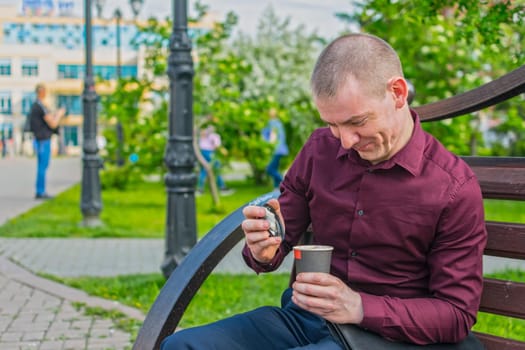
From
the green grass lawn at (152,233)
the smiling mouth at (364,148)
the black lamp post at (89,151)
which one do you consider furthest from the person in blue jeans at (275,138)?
the smiling mouth at (364,148)

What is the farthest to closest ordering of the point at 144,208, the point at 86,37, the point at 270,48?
the point at 270,48 → the point at 144,208 → the point at 86,37

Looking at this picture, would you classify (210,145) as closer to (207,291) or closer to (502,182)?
(207,291)

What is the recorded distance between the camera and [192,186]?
19.7 feet

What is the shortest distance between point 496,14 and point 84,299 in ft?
11.0

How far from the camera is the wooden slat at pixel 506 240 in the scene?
2178mm

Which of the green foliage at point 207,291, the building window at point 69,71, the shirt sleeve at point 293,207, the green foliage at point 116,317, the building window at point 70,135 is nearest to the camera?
the shirt sleeve at point 293,207

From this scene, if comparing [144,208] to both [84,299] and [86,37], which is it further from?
[84,299]

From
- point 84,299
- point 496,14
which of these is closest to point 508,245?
point 496,14

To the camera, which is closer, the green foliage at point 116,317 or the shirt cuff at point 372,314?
the shirt cuff at point 372,314

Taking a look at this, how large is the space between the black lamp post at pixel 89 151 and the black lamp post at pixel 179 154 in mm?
4086

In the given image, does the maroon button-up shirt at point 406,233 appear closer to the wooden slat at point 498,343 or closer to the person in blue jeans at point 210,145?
the wooden slat at point 498,343

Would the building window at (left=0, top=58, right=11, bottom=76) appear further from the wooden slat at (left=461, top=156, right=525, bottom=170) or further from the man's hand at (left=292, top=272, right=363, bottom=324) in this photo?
the man's hand at (left=292, top=272, right=363, bottom=324)

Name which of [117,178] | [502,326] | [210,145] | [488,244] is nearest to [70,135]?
[117,178]

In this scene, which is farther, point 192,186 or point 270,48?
point 270,48
